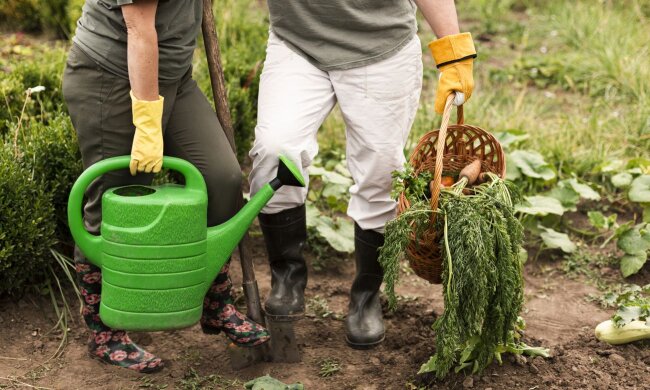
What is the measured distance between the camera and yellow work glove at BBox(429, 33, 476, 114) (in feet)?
9.16

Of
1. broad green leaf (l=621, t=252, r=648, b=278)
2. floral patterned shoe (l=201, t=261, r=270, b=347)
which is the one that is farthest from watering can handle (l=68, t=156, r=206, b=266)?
broad green leaf (l=621, t=252, r=648, b=278)

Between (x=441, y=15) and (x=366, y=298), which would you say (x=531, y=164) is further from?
(x=441, y=15)

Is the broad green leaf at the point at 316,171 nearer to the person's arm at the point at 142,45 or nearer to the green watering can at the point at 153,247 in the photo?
the green watering can at the point at 153,247

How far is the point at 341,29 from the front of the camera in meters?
2.82

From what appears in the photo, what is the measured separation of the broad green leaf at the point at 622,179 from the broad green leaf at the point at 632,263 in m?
0.46

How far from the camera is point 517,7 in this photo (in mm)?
7465

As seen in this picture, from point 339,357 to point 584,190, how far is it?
160cm

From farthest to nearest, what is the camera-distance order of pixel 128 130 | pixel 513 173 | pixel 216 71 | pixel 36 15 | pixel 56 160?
pixel 36 15
pixel 513 173
pixel 56 160
pixel 216 71
pixel 128 130

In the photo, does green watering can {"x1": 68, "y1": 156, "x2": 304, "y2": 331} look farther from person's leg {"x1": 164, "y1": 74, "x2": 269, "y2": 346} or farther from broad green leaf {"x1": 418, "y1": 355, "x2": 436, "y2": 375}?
broad green leaf {"x1": 418, "y1": 355, "x2": 436, "y2": 375}

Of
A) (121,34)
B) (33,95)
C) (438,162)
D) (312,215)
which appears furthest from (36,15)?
(438,162)

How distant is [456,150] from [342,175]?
122 centimetres

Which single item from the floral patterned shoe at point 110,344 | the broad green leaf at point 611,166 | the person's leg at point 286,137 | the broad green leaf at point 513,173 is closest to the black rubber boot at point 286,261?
the person's leg at point 286,137

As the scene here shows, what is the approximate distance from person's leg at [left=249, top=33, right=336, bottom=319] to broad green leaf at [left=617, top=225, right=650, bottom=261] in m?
1.50

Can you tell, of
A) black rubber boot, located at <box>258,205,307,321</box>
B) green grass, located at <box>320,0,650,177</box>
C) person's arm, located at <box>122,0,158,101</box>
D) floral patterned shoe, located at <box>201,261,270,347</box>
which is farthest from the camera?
green grass, located at <box>320,0,650,177</box>
